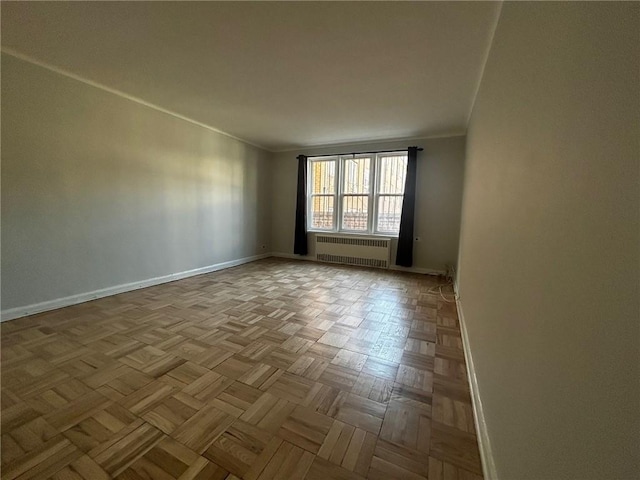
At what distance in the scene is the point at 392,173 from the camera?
4.98 metres

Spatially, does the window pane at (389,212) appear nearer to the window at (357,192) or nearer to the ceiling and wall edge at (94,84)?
the window at (357,192)

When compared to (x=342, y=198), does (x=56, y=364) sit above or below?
below

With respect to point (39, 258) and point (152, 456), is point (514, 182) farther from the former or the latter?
point (39, 258)

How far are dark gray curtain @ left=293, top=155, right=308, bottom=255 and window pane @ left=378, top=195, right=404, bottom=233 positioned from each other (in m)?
1.62

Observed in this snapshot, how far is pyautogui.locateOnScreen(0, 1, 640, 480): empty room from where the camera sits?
1.74ft

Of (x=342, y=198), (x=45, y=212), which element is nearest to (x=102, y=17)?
(x=45, y=212)

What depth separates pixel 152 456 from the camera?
3.80 ft

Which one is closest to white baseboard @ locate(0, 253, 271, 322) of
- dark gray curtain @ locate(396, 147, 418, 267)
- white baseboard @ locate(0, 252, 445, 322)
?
white baseboard @ locate(0, 252, 445, 322)

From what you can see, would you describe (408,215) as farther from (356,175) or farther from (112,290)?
(112,290)

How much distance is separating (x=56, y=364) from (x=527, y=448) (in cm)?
269

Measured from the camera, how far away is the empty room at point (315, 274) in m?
0.53

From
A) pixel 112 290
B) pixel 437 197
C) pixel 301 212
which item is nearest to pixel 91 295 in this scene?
pixel 112 290

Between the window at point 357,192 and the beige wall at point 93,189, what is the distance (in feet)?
6.90

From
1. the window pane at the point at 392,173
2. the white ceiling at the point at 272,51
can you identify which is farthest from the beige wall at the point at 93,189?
the window pane at the point at 392,173
